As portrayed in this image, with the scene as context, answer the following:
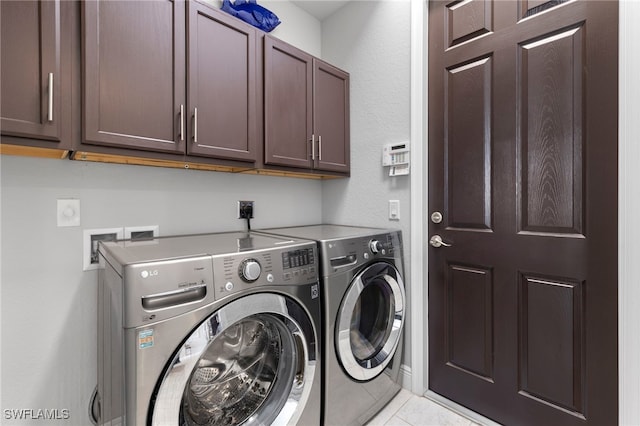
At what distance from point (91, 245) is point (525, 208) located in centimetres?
208

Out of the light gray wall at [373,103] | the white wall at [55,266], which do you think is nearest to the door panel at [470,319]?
the light gray wall at [373,103]

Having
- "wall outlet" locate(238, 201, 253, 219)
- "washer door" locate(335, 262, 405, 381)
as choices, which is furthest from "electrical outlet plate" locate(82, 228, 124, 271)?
"washer door" locate(335, 262, 405, 381)

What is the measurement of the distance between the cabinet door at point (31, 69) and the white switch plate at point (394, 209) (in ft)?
5.44

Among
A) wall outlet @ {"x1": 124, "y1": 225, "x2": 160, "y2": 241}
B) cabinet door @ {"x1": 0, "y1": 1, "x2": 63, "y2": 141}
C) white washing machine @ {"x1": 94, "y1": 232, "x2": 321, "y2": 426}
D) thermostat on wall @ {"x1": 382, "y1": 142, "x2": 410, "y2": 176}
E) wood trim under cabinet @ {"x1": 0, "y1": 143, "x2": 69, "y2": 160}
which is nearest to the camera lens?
white washing machine @ {"x1": 94, "y1": 232, "x2": 321, "y2": 426}

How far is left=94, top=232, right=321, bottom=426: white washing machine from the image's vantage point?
814mm

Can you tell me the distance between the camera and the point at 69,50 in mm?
1058

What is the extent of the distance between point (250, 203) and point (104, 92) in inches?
38.4

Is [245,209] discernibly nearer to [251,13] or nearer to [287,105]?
[287,105]

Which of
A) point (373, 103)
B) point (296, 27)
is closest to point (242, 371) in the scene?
point (373, 103)

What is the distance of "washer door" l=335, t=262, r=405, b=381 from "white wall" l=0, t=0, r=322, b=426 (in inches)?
40.7

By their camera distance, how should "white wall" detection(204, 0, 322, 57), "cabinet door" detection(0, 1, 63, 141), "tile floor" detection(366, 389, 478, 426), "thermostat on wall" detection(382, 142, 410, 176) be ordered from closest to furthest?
"cabinet door" detection(0, 1, 63, 141) → "tile floor" detection(366, 389, 478, 426) → "thermostat on wall" detection(382, 142, 410, 176) → "white wall" detection(204, 0, 322, 57)

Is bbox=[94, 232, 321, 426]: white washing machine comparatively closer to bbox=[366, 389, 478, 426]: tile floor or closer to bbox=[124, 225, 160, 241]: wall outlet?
bbox=[124, 225, 160, 241]: wall outlet

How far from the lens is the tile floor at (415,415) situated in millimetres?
1547
